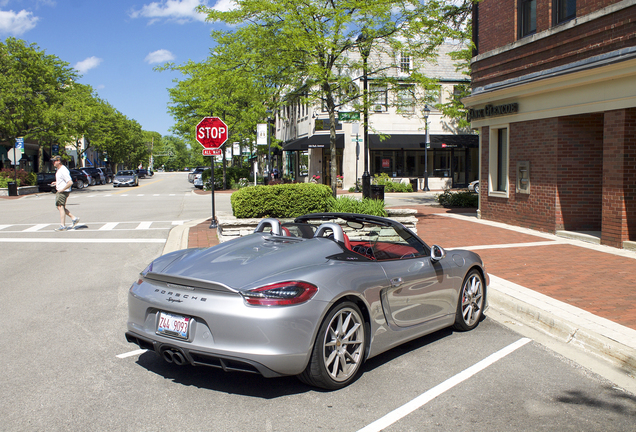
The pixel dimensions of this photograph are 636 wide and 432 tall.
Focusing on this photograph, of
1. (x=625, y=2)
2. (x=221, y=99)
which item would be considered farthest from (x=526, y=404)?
(x=221, y=99)

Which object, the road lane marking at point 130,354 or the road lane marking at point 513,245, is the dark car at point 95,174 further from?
the road lane marking at point 130,354

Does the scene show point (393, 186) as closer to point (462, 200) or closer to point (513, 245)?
point (462, 200)

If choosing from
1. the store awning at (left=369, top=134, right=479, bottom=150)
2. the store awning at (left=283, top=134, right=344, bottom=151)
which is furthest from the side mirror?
the store awning at (left=369, top=134, right=479, bottom=150)

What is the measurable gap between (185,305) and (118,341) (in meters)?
1.92

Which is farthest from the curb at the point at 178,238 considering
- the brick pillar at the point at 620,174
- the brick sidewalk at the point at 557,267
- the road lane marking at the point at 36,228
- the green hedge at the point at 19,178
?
the green hedge at the point at 19,178

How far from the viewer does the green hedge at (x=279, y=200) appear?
39.9 feet

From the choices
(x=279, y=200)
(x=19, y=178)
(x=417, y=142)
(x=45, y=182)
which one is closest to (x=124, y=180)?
(x=45, y=182)

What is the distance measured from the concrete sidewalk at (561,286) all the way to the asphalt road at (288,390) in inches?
15.3

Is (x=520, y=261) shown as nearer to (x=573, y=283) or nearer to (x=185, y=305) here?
(x=573, y=283)

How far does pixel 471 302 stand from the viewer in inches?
238

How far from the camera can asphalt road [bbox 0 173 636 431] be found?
378cm

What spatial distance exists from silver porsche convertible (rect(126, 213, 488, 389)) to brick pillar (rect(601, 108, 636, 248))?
699 cm

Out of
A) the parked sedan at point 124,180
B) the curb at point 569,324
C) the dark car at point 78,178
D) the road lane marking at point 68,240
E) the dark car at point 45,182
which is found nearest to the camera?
the curb at point 569,324

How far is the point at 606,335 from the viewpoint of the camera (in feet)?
17.6
